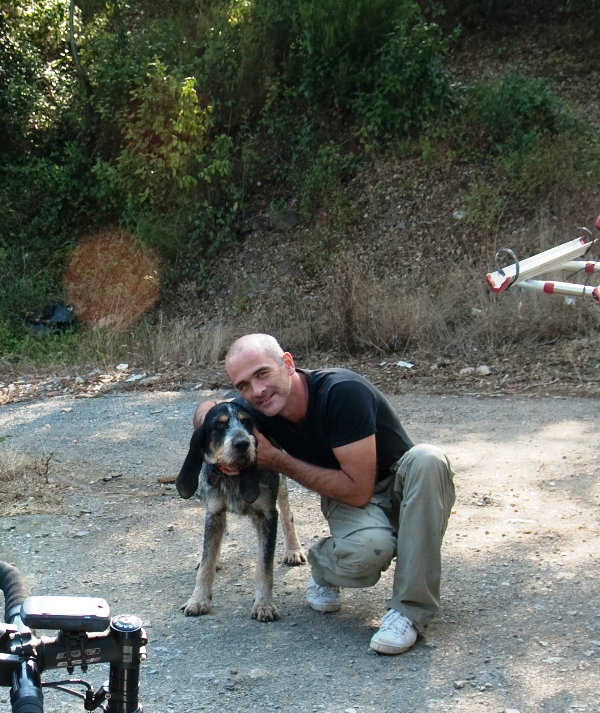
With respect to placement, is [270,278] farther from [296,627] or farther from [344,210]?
[296,627]

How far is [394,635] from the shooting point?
3.73 meters

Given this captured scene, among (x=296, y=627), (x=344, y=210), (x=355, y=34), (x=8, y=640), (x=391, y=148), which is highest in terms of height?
(x=355, y=34)

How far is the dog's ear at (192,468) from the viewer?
13.6 feet

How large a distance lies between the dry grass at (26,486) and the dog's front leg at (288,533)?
1.79 metres

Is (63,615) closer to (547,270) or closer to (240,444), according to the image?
(240,444)

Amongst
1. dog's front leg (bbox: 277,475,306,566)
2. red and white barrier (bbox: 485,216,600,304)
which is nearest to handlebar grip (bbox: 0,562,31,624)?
dog's front leg (bbox: 277,475,306,566)

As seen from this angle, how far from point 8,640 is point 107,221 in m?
14.9

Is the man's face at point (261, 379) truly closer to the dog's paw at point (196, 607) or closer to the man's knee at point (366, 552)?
the man's knee at point (366, 552)

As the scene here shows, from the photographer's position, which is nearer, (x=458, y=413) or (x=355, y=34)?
(x=458, y=413)

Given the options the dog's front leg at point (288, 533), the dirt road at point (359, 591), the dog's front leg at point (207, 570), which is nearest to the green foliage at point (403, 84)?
the dirt road at point (359, 591)

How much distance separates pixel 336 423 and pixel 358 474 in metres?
0.24

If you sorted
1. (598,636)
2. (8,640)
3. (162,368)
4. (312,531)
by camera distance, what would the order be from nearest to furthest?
(8,640) < (598,636) < (312,531) < (162,368)

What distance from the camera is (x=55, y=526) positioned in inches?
220

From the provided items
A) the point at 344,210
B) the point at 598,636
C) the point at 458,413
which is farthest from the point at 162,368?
the point at 598,636
